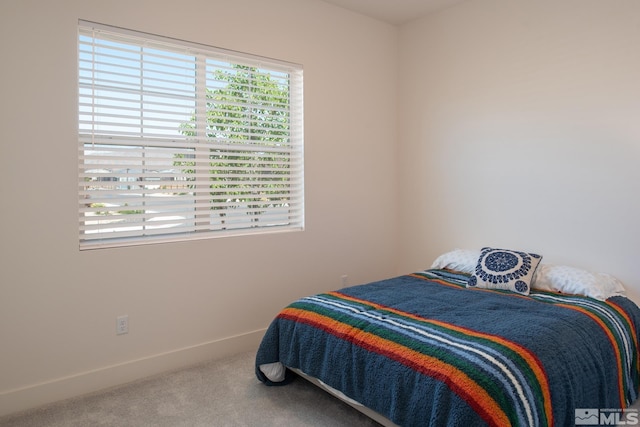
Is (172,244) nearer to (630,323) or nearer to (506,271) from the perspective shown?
(506,271)

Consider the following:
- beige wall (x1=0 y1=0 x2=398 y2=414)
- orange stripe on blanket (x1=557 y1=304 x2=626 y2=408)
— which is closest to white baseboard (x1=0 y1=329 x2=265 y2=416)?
beige wall (x1=0 y1=0 x2=398 y2=414)

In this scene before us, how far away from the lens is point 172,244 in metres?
2.88

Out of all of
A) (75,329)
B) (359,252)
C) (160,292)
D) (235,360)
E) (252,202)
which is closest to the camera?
(75,329)

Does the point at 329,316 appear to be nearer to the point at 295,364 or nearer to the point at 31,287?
the point at 295,364

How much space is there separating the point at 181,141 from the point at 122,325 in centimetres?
125

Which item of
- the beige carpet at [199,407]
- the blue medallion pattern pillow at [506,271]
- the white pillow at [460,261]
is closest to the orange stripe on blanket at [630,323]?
the blue medallion pattern pillow at [506,271]

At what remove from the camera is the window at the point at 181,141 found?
262cm

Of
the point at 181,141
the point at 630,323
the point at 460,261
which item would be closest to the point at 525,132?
the point at 460,261

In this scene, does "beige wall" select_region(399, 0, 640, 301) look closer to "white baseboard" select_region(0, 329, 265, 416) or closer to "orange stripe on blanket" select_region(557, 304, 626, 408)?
"orange stripe on blanket" select_region(557, 304, 626, 408)

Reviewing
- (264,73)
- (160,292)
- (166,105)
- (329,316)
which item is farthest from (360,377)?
(264,73)

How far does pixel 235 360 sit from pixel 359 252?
4.89ft

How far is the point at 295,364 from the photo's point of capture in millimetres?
2445

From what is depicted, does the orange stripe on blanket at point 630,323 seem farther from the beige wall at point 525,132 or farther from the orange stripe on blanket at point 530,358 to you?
the orange stripe on blanket at point 530,358

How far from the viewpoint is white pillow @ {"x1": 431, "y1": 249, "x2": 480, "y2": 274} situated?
10.8 feet
